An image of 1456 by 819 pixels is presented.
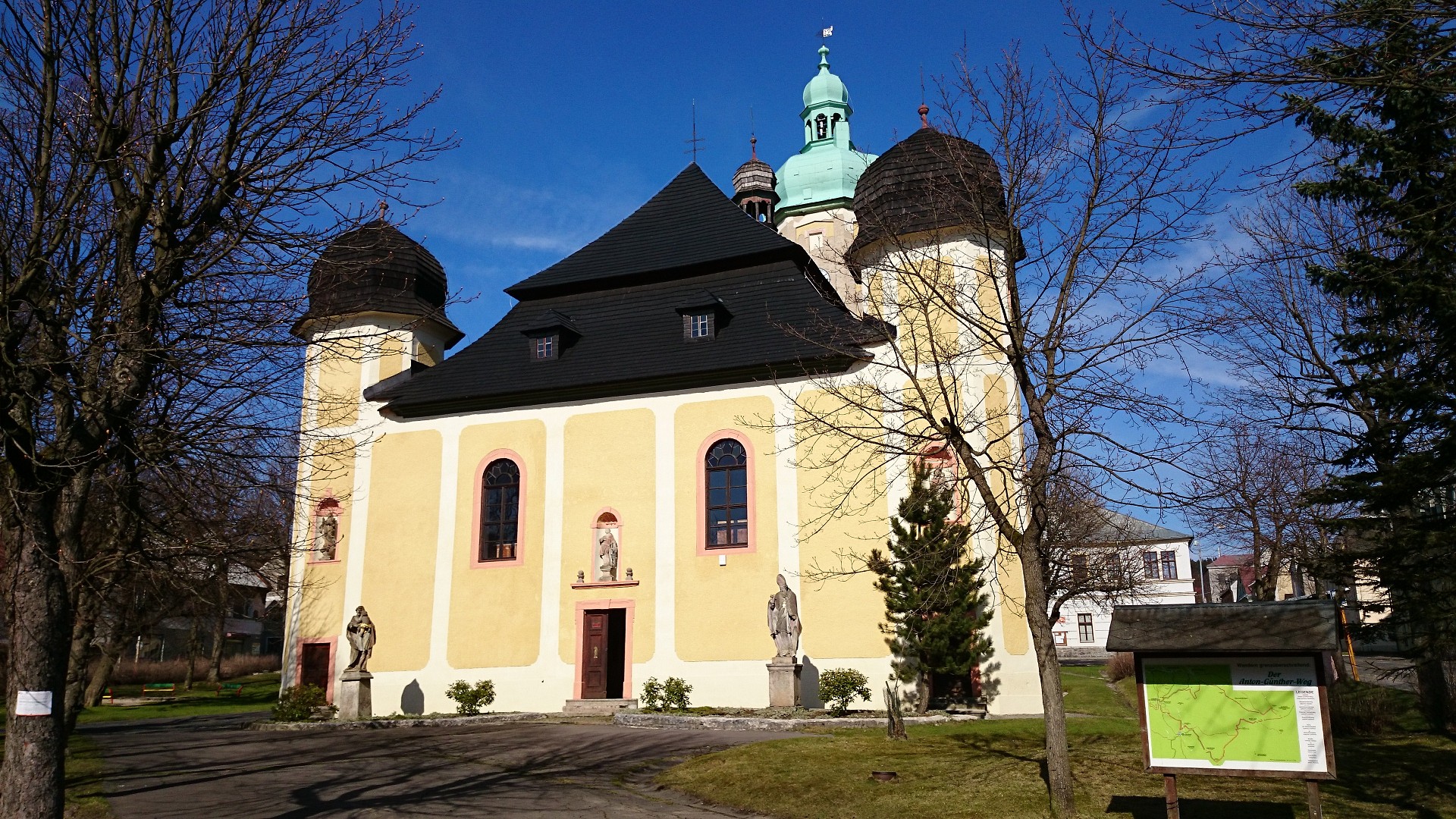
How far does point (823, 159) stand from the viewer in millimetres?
40562

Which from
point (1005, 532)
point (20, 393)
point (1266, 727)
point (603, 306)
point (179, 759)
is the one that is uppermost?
point (603, 306)

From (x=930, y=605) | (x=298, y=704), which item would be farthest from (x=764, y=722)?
(x=298, y=704)

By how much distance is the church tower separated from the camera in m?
39.4

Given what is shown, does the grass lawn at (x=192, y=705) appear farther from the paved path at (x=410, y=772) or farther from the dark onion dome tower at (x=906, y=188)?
the dark onion dome tower at (x=906, y=188)

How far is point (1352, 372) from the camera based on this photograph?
1773 centimetres

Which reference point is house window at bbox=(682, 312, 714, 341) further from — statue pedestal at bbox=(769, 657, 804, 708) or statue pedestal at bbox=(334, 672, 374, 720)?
statue pedestal at bbox=(334, 672, 374, 720)

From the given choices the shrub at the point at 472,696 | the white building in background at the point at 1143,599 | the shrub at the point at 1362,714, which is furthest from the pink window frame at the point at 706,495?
the white building in background at the point at 1143,599

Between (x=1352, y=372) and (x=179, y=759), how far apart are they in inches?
790

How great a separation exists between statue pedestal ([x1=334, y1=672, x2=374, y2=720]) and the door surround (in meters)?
4.29

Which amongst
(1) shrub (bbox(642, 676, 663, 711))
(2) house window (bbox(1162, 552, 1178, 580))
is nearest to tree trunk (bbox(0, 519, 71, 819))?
(1) shrub (bbox(642, 676, 663, 711))

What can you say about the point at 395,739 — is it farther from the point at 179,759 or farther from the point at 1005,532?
the point at 1005,532

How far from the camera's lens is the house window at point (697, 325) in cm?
2298

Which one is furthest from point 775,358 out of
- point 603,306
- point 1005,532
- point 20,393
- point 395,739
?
point 20,393

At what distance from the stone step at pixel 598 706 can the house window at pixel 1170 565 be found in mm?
45478
